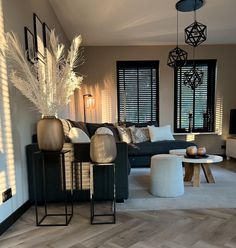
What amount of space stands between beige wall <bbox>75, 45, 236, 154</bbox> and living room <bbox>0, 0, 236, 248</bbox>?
0.02 metres

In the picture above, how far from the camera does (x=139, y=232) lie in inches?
79.8

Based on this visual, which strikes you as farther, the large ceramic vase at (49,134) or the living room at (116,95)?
the large ceramic vase at (49,134)

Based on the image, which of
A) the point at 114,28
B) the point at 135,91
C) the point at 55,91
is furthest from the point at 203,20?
the point at 55,91

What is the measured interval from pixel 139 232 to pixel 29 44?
2.41 metres

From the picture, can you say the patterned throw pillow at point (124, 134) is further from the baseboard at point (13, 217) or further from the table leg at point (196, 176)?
the baseboard at point (13, 217)

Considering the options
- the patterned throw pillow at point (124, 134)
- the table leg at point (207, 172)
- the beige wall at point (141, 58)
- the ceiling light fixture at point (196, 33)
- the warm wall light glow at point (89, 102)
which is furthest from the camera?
the beige wall at point (141, 58)

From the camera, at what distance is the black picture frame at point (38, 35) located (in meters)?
2.99

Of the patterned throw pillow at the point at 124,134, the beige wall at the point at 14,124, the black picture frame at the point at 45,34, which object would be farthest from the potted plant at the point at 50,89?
the patterned throw pillow at the point at 124,134

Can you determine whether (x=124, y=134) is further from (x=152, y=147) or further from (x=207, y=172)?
(x=207, y=172)

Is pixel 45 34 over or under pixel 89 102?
over

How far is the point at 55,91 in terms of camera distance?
7.24 ft

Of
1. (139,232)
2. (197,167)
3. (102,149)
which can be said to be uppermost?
(102,149)

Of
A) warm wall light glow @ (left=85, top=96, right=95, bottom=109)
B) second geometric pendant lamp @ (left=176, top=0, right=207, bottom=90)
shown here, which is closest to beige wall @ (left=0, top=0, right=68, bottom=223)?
second geometric pendant lamp @ (left=176, top=0, right=207, bottom=90)

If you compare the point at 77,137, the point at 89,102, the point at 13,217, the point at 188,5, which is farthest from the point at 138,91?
the point at 13,217
